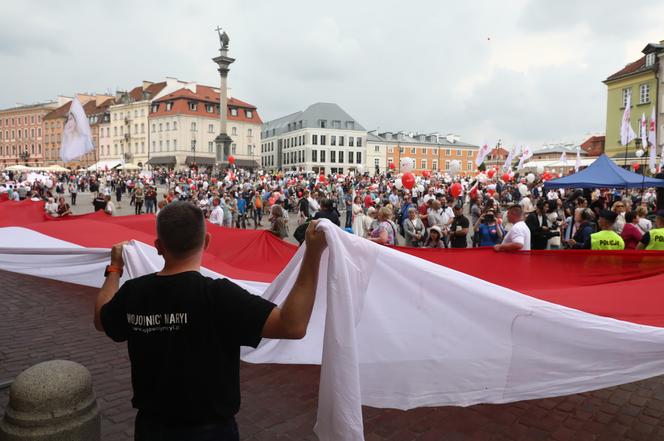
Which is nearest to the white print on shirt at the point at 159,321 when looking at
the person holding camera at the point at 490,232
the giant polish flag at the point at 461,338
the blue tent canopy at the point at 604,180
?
the giant polish flag at the point at 461,338

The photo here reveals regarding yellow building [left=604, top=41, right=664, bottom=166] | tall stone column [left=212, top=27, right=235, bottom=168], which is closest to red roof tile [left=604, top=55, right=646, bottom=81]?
yellow building [left=604, top=41, right=664, bottom=166]

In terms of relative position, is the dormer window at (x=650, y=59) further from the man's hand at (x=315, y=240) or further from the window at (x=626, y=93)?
the man's hand at (x=315, y=240)

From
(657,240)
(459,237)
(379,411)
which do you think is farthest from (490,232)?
(379,411)

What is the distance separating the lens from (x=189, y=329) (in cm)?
187

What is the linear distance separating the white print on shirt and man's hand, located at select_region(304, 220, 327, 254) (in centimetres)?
58

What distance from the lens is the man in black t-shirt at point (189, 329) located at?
1830 millimetres

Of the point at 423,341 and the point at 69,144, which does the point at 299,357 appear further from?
the point at 69,144

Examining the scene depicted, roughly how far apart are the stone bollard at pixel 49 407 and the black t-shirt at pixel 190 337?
1.18 meters

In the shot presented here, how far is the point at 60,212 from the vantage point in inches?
546

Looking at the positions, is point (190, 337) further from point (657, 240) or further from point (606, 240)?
point (657, 240)

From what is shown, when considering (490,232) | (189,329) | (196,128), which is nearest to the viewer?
(189,329)

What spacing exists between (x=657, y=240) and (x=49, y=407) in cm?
748

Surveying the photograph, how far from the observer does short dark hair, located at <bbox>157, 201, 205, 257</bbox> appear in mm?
1938

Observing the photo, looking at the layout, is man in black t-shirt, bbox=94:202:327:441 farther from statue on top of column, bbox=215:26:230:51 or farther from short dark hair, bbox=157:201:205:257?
statue on top of column, bbox=215:26:230:51
